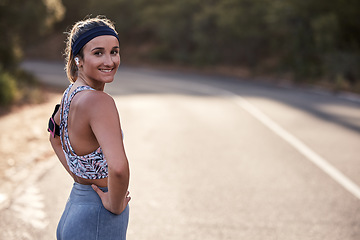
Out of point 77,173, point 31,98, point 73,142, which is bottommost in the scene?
point 31,98

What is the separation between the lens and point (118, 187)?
2.23 meters

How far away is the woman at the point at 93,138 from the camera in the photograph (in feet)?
7.07

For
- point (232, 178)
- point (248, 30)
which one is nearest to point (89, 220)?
point (232, 178)

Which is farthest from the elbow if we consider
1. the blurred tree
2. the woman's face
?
the blurred tree

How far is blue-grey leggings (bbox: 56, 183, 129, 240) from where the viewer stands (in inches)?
95.0

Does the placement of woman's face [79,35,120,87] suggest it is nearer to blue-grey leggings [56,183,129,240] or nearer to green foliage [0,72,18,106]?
blue-grey leggings [56,183,129,240]

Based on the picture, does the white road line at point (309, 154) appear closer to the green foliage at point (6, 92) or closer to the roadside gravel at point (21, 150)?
the roadside gravel at point (21, 150)

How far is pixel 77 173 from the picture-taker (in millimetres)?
2412

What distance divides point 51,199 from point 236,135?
584cm

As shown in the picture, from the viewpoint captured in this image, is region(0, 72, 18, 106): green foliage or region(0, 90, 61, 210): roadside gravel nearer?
region(0, 90, 61, 210): roadside gravel

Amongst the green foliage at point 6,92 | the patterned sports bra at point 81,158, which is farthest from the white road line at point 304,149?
the green foliage at point 6,92

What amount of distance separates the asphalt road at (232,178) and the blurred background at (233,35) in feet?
25.7

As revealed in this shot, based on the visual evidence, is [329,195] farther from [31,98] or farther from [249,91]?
[249,91]

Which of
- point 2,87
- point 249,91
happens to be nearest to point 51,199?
point 2,87
